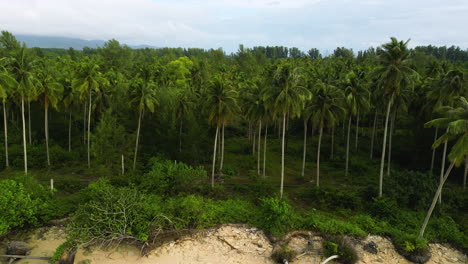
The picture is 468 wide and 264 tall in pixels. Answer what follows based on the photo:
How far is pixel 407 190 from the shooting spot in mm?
28375

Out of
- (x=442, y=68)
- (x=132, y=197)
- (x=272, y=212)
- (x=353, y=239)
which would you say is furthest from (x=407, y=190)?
(x=442, y=68)

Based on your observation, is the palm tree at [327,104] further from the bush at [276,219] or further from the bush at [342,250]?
the bush at [342,250]

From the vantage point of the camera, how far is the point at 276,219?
24.3m

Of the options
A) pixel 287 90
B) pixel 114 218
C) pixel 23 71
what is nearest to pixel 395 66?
pixel 287 90

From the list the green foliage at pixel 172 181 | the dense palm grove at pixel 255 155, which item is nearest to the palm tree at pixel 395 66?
the dense palm grove at pixel 255 155

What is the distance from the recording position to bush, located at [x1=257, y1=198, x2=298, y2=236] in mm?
24147

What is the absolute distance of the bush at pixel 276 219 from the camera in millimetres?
24147

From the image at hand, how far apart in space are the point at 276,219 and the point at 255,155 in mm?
22161

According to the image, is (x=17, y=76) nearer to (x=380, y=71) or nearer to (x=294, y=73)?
(x=294, y=73)

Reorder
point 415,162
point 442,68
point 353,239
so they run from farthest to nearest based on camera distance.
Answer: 1. point 442,68
2. point 415,162
3. point 353,239

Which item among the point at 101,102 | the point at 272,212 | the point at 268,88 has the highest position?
the point at 268,88

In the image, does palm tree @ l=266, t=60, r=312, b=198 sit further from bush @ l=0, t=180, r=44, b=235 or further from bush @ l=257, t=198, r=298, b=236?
bush @ l=0, t=180, r=44, b=235

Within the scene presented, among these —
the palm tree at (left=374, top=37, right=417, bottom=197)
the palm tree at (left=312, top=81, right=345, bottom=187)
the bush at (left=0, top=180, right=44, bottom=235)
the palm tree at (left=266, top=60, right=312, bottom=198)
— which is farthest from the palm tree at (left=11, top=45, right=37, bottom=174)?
the palm tree at (left=374, top=37, right=417, bottom=197)

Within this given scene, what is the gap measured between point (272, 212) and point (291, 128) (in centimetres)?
3791
